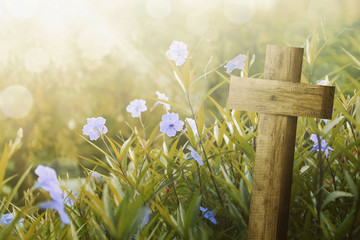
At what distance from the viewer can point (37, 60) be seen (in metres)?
3.33

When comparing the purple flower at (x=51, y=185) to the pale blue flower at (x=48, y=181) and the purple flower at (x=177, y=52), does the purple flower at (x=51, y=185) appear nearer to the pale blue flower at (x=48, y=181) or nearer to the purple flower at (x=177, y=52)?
the pale blue flower at (x=48, y=181)

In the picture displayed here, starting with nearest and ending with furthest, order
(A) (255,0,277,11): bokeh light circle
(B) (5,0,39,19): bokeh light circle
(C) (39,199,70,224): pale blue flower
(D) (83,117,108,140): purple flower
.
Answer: (C) (39,199,70,224): pale blue flower < (D) (83,117,108,140): purple flower < (B) (5,0,39,19): bokeh light circle < (A) (255,0,277,11): bokeh light circle

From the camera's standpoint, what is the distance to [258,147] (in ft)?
3.14

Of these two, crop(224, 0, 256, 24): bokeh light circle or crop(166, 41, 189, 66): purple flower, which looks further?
crop(224, 0, 256, 24): bokeh light circle

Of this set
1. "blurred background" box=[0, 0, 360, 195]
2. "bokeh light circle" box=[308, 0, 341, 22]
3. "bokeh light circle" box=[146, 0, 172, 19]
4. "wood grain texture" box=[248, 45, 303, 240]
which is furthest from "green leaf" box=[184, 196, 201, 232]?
"bokeh light circle" box=[308, 0, 341, 22]

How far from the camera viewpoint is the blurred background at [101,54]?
3.33 meters

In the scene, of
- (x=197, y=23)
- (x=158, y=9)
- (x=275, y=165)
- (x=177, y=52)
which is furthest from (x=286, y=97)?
(x=158, y=9)

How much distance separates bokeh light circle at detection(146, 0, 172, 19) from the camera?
14.8 feet

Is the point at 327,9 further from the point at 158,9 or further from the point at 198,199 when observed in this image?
the point at 198,199

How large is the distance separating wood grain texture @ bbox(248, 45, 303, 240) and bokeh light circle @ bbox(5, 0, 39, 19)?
10.9 feet

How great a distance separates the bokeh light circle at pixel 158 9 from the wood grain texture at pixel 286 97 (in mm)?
3815

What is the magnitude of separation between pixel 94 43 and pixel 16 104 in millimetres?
1045

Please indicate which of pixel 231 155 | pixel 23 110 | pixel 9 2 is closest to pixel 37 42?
pixel 9 2

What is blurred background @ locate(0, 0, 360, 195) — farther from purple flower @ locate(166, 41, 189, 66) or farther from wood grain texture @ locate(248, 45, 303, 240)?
wood grain texture @ locate(248, 45, 303, 240)
